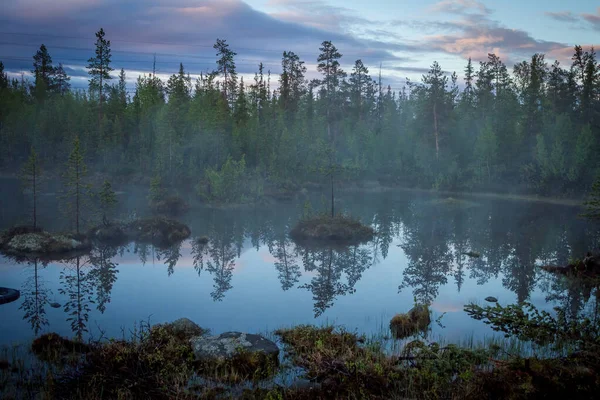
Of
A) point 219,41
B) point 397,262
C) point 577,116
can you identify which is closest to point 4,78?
point 219,41

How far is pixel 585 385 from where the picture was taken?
356 inches

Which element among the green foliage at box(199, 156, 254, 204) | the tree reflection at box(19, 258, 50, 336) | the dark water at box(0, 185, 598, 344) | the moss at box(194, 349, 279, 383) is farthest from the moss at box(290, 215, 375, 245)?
the moss at box(194, 349, 279, 383)

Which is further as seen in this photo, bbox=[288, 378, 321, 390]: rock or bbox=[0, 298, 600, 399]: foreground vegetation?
bbox=[288, 378, 321, 390]: rock

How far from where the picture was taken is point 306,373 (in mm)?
12969

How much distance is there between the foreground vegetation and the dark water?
386cm

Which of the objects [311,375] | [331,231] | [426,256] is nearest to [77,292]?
[311,375]

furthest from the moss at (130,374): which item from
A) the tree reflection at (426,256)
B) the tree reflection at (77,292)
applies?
the tree reflection at (426,256)

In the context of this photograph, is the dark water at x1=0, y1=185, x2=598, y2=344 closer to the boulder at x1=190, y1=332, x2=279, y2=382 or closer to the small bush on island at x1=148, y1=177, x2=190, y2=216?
the boulder at x1=190, y1=332, x2=279, y2=382

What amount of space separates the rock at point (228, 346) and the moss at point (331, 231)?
951 inches

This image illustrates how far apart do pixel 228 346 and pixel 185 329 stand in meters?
3.33

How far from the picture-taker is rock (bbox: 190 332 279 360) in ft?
46.0

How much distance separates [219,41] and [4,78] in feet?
198

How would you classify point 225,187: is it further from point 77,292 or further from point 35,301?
point 35,301

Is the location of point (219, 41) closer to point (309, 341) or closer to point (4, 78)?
point (4, 78)
